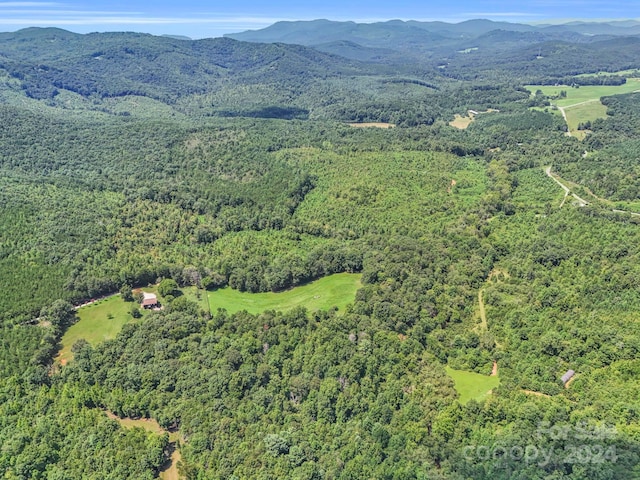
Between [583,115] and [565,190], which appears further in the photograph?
[583,115]

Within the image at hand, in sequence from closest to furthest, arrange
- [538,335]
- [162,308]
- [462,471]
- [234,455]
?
[462,471]
[234,455]
[538,335]
[162,308]

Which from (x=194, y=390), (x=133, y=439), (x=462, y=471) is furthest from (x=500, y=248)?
(x=133, y=439)

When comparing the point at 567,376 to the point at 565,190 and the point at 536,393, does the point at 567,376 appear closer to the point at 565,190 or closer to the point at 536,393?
the point at 536,393

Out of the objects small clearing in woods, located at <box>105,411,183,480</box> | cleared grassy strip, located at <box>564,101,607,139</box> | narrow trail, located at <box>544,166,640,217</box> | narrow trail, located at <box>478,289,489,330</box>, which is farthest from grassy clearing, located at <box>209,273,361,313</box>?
cleared grassy strip, located at <box>564,101,607,139</box>

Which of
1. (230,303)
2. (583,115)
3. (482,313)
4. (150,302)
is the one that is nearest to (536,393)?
(482,313)

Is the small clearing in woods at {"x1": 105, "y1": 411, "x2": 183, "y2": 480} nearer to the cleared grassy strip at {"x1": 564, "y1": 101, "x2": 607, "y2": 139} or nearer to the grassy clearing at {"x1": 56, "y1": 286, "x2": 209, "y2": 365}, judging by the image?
the grassy clearing at {"x1": 56, "y1": 286, "x2": 209, "y2": 365}

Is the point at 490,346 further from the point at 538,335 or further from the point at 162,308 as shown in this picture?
the point at 162,308
